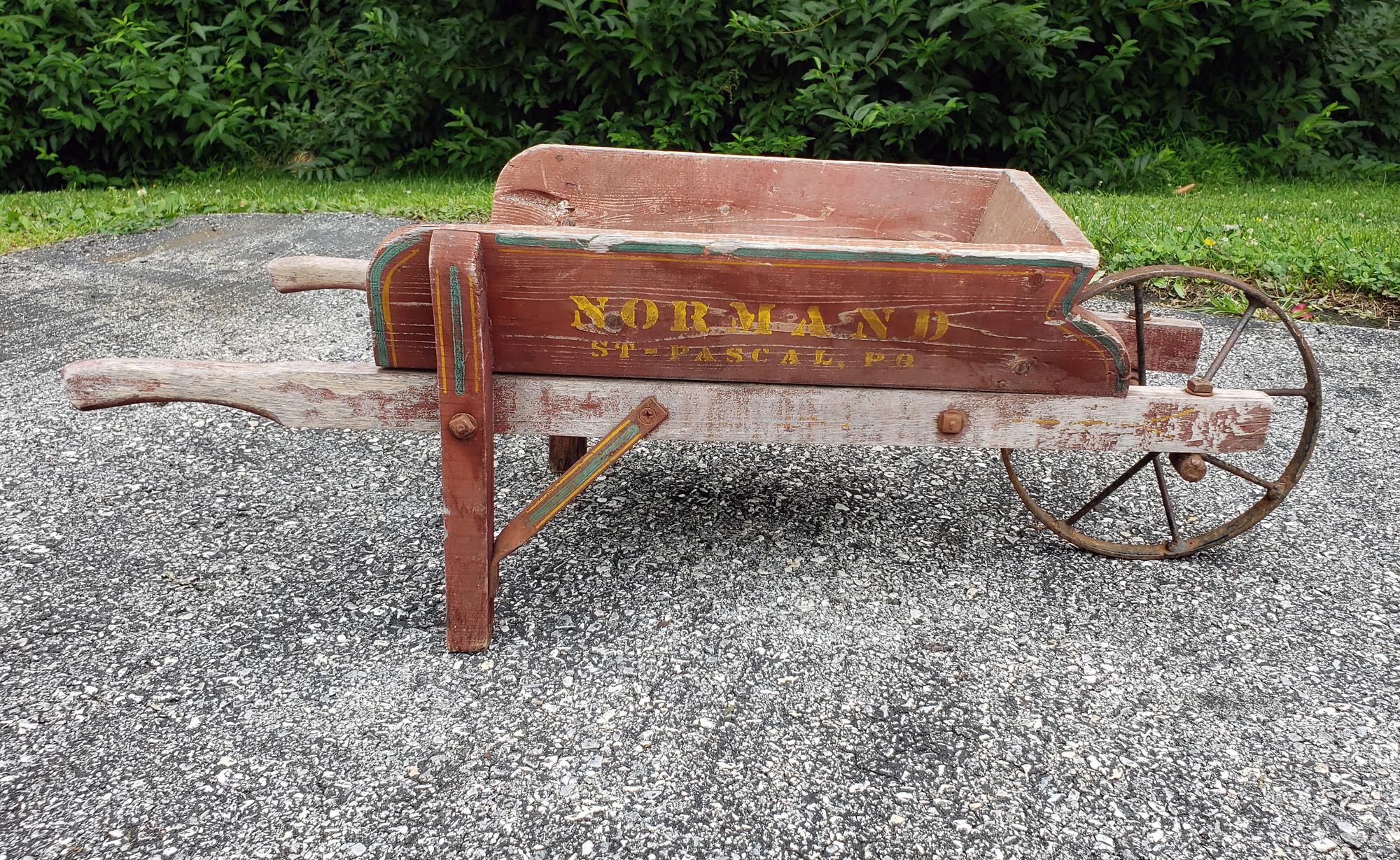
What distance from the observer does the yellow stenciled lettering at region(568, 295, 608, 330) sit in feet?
6.79

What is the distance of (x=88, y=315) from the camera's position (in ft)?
14.6

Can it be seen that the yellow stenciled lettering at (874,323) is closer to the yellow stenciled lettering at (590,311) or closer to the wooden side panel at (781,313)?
the wooden side panel at (781,313)

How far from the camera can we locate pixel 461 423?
206cm

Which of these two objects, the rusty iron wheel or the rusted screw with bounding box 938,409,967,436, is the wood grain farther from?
the rusty iron wheel

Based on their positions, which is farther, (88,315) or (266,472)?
(88,315)

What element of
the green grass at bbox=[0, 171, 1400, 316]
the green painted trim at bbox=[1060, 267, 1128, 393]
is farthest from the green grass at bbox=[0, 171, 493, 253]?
the green painted trim at bbox=[1060, 267, 1128, 393]

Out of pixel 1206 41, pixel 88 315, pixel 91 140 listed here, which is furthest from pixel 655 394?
pixel 91 140

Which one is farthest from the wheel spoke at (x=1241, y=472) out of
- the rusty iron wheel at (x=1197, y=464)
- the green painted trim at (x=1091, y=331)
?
the green painted trim at (x=1091, y=331)

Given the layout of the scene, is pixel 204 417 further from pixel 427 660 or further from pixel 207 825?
pixel 207 825

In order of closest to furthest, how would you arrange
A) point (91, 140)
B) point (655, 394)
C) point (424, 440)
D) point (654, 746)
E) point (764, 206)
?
point (654, 746)
point (655, 394)
point (764, 206)
point (424, 440)
point (91, 140)

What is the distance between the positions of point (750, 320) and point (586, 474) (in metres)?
0.49

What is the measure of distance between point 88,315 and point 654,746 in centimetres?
375

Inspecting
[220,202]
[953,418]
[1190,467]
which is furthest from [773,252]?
[220,202]

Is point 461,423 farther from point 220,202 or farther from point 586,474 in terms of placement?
point 220,202
